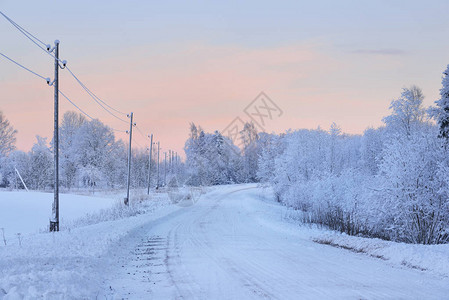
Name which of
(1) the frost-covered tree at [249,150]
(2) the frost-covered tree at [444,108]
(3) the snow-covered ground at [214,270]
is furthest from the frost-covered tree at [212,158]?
(3) the snow-covered ground at [214,270]

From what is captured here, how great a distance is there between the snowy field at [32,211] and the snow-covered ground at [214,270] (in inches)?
487

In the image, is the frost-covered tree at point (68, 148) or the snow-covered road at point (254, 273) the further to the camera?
the frost-covered tree at point (68, 148)

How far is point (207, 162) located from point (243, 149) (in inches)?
542

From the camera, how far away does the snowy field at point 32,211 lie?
23.2 meters

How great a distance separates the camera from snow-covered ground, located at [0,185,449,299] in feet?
20.4

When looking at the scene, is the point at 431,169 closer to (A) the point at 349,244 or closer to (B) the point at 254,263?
(A) the point at 349,244

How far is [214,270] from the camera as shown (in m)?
8.24

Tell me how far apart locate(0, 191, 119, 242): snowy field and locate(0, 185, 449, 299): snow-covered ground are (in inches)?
487

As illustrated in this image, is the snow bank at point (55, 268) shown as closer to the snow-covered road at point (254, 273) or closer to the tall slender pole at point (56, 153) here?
the snow-covered road at point (254, 273)

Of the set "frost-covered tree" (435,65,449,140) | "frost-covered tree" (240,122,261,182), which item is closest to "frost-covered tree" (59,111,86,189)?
"frost-covered tree" (240,122,261,182)

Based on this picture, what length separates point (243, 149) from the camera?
98562mm

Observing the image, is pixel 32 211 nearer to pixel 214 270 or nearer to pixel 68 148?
pixel 214 270

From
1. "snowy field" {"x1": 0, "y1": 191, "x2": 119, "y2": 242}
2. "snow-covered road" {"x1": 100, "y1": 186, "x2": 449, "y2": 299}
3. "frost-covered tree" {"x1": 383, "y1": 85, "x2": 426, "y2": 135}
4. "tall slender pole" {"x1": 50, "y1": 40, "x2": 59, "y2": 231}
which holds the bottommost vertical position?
"snowy field" {"x1": 0, "y1": 191, "x2": 119, "y2": 242}

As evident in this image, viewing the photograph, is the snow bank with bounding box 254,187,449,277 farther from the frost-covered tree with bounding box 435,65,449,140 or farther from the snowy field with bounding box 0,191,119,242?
the snowy field with bounding box 0,191,119,242
